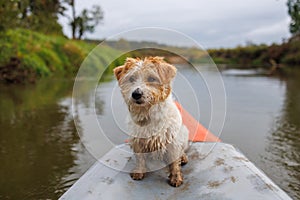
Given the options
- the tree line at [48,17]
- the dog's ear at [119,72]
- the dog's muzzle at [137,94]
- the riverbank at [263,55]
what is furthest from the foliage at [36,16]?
the riverbank at [263,55]

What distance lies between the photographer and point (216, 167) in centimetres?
256

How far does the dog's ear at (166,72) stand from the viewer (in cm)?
223

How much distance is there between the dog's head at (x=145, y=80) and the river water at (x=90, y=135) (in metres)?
0.38

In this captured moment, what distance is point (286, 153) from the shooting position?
16.2 ft

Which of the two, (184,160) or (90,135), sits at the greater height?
(90,135)

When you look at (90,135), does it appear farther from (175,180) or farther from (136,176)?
(175,180)

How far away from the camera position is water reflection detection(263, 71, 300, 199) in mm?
3871

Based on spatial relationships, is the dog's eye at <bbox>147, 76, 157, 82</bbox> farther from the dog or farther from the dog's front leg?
the dog's front leg

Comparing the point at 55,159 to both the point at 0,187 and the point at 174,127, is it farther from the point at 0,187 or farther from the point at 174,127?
the point at 174,127

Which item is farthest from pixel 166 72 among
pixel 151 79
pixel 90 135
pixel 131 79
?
pixel 90 135

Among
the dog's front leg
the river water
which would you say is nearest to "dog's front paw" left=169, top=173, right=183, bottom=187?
the dog's front leg

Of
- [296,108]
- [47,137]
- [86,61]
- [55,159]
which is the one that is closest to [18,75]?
[47,137]

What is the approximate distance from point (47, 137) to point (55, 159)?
48.3 inches

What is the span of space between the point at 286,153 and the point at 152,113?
3416 millimetres
